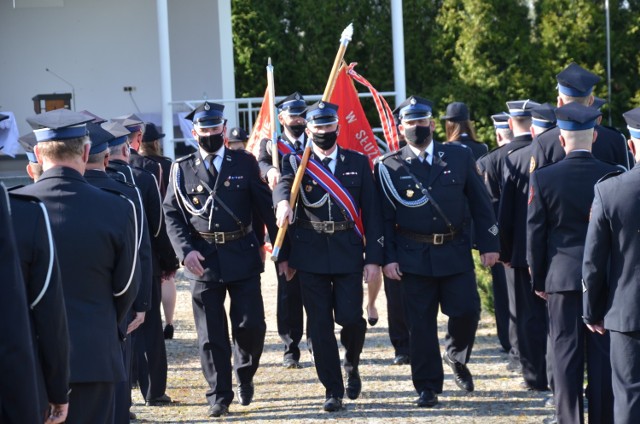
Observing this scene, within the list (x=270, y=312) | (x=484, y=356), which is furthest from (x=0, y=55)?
(x=484, y=356)

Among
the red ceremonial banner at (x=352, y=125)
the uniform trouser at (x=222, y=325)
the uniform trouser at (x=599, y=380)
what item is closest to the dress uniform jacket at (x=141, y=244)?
the uniform trouser at (x=222, y=325)

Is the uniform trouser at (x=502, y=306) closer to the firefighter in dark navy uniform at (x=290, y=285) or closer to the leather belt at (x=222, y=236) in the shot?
the firefighter in dark navy uniform at (x=290, y=285)

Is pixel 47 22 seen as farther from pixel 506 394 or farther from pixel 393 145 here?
pixel 506 394

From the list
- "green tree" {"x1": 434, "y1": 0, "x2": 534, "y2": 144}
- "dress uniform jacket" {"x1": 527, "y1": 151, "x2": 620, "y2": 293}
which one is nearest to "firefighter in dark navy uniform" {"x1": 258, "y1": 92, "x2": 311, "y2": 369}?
"dress uniform jacket" {"x1": 527, "y1": 151, "x2": 620, "y2": 293}

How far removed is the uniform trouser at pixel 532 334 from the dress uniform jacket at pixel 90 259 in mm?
3981

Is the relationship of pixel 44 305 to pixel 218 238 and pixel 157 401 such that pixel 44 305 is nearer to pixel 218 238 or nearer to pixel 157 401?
pixel 218 238

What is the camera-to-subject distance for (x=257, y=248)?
837 centimetres

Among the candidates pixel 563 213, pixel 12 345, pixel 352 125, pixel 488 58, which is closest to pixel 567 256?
pixel 563 213

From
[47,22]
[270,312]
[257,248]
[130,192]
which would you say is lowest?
[270,312]

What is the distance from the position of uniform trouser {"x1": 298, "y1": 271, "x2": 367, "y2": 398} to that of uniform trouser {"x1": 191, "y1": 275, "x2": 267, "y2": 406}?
1.31 ft

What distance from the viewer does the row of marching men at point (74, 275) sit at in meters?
4.42

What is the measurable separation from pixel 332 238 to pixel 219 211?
0.83m

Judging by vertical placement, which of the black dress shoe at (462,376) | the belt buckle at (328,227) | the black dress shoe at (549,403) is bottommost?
the black dress shoe at (549,403)

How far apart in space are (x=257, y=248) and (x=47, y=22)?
16.9 metres
